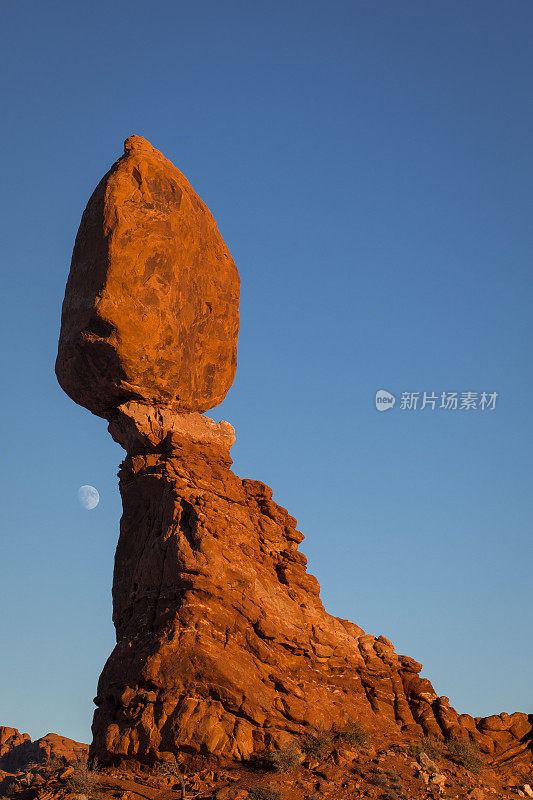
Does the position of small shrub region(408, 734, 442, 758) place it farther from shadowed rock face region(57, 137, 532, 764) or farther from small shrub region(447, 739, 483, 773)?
shadowed rock face region(57, 137, 532, 764)

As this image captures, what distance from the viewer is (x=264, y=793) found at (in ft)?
53.4

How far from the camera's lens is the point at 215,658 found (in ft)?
58.7

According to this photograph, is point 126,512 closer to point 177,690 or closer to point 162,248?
point 177,690

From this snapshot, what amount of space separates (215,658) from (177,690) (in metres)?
1.02

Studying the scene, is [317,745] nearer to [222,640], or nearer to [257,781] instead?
[257,781]

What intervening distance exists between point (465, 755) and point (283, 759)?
18.0 ft

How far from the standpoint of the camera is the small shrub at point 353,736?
1901cm

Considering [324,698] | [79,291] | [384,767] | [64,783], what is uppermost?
[79,291]

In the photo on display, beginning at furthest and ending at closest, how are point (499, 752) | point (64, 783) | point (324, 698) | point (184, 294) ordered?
point (184, 294), point (499, 752), point (324, 698), point (64, 783)

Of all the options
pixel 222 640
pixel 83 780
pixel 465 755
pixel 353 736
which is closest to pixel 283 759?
pixel 353 736

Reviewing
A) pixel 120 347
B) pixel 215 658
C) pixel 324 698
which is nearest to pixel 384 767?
pixel 324 698

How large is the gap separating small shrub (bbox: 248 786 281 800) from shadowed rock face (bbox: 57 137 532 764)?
103 cm

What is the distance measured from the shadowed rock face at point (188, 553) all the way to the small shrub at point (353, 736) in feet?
1.03

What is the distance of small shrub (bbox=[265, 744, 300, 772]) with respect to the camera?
1719 cm
